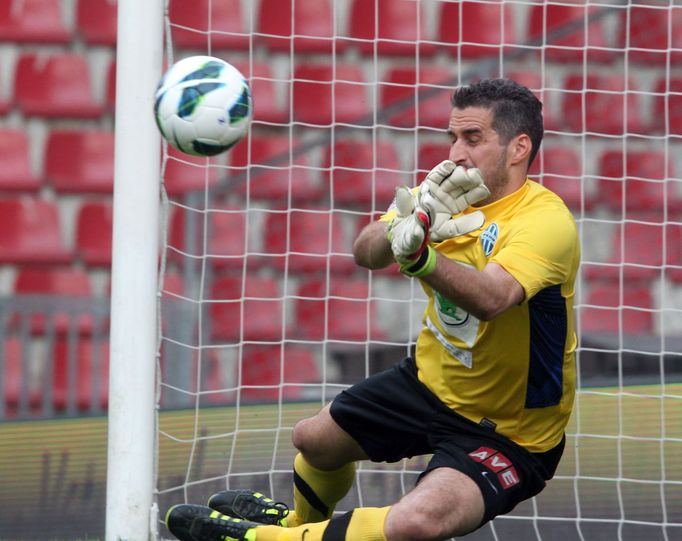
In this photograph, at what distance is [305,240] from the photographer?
6.22 meters

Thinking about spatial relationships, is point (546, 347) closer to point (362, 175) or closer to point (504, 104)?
point (504, 104)

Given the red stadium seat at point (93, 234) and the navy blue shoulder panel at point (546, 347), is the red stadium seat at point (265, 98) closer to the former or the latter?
the red stadium seat at point (93, 234)

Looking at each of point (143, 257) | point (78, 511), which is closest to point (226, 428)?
point (78, 511)

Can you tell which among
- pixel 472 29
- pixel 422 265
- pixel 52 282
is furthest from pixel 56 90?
pixel 422 265

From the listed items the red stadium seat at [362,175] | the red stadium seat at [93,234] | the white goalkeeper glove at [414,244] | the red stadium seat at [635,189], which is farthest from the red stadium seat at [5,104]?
the white goalkeeper glove at [414,244]

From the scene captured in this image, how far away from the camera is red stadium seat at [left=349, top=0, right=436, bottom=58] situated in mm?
6535

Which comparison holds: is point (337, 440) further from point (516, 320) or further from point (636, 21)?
point (636, 21)

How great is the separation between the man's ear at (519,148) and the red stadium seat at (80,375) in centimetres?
281

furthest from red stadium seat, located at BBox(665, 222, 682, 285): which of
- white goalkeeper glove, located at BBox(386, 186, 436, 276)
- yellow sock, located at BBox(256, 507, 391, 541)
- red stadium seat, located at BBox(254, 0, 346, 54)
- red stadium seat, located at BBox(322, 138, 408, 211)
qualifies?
white goalkeeper glove, located at BBox(386, 186, 436, 276)

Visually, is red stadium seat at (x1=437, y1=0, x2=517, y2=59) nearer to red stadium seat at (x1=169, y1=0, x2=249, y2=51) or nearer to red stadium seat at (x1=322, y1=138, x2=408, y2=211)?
red stadium seat at (x1=322, y1=138, x2=408, y2=211)

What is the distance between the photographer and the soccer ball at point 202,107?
11.4 feet

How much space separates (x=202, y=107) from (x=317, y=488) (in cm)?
122

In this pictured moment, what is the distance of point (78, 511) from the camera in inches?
181

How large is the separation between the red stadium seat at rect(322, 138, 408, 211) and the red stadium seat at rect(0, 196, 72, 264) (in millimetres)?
1446
